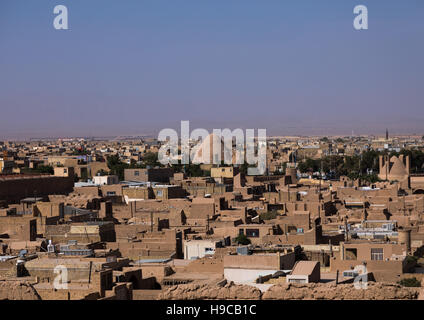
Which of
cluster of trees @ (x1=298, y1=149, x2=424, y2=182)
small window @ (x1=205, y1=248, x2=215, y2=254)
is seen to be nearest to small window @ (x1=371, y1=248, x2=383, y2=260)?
small window @ (x1=205, y1=248, x2=215, y2=254)

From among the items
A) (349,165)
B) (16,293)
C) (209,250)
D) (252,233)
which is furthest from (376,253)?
(349,165)

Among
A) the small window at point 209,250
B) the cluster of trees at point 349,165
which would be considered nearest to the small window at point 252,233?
the small window at point 209,250

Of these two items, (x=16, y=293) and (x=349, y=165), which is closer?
(x=16, y=293)

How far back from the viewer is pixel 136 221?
2322 centimetres

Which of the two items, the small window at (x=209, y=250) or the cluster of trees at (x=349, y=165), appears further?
the cluster of trees at (x=349, y=165)

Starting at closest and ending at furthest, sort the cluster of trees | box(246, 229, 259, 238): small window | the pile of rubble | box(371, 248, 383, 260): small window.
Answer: the pile of rubble → box(371, 248, 383, 260): small window → box(246, 229, 259, 238): small window → the cluster of trees

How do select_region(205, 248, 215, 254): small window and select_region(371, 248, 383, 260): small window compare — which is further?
select_region(205, 248, 215, 254): small window

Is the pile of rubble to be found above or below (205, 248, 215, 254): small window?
above

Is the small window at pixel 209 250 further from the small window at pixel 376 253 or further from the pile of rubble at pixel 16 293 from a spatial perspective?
the pile of rubble at pixel 16 293

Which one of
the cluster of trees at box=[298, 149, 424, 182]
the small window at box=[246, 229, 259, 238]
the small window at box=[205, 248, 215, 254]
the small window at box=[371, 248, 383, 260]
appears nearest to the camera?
the small window at box=[371, 248, 383, 260]

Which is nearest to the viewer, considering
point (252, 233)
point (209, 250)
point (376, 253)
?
point (376, 253)

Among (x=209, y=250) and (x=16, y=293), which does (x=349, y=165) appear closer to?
(x=209, y=250)

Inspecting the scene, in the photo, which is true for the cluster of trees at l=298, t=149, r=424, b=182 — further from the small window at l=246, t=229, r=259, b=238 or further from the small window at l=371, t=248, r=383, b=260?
the small window at l=371, t=248, r=383, b=260
